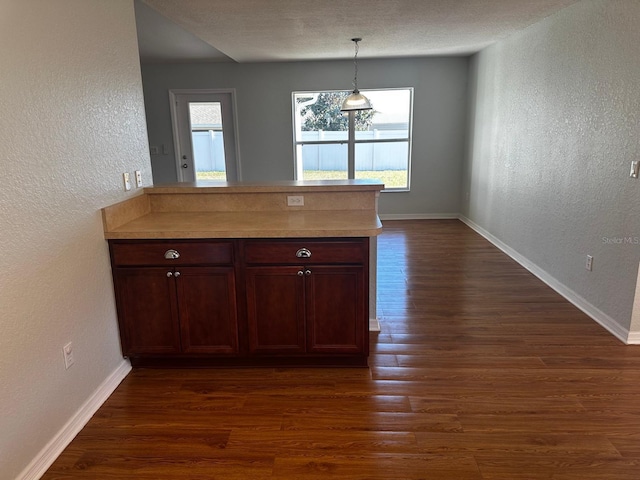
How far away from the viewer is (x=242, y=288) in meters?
2.44

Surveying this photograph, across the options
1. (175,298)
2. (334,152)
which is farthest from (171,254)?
(334,152)

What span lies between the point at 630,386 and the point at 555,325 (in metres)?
0.79

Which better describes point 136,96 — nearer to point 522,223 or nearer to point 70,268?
point 70,268

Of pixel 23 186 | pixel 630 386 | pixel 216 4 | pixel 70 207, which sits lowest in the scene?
pixel 630 386

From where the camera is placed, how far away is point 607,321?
121 inches

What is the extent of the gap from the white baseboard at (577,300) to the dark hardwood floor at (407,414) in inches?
2.8

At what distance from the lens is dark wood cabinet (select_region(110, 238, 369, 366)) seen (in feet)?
7.84

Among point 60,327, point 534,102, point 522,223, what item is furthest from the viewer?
point 522,223

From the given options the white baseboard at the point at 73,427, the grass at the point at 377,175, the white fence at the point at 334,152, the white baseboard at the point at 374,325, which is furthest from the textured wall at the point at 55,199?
the grass at the point at 377,175

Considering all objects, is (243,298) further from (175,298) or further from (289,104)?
(289,104)

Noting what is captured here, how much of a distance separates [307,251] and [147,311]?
974 millimetres

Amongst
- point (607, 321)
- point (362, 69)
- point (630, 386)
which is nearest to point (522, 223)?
point (607, 321)

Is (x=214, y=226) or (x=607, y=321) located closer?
(x=214, y=226)

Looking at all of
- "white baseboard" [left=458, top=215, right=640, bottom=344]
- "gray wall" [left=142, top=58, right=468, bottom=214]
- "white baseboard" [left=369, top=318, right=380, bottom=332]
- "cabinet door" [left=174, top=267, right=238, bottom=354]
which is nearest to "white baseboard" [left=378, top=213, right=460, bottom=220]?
"gray wall" [left=142, top=58, right=468, bottom=214]
